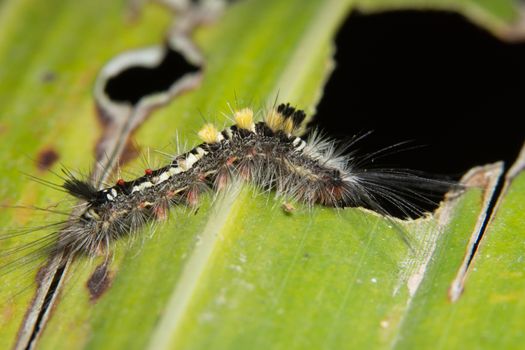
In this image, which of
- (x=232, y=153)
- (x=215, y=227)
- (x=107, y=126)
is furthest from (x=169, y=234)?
(x=107, y=126)

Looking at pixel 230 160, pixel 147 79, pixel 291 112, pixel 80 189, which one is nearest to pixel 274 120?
pixel 291 112

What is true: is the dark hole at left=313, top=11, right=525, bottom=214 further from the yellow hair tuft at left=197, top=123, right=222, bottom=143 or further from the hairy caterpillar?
the yellow hair tuft at left=197, top=123, right=222, bottom=143

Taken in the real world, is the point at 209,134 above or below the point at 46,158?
above

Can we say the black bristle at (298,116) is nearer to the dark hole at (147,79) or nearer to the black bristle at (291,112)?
the black bristle at (291,112)

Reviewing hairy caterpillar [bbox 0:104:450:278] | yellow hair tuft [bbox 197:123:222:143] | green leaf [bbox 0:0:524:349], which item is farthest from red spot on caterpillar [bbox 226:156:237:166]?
green leaf [bbox 0:0:524:349]

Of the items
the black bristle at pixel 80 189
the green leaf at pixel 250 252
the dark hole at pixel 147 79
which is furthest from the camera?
the dark hole at pixel 147 79

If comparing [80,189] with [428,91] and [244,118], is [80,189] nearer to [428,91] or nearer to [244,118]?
[244,118]

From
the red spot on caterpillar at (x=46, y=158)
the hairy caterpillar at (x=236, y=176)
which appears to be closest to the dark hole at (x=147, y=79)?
the red spot on caterpillar at (x=46, y=158)
